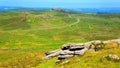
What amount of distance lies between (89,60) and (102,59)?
250 centimetres

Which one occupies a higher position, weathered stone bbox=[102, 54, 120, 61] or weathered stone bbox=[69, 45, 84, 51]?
weathered stone bbox=[102, 54, 120, 61]

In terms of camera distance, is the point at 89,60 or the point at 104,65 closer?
the point at 104,65

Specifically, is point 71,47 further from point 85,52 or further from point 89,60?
point 89,60

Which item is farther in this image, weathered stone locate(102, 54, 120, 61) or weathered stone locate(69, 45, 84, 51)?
weathered stone locate(69, 45, 84, 51)

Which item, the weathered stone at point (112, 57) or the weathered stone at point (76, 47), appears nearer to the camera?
the weathered stone at point (112, 57)

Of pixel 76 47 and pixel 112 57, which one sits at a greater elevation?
pixel 112 57

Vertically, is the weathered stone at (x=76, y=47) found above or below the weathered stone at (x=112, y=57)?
below

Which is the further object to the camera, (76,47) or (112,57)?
(76,47)

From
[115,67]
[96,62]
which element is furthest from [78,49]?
[115,67]

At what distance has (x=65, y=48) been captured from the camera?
63000 millimetres

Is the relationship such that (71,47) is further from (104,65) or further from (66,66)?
(104,65)

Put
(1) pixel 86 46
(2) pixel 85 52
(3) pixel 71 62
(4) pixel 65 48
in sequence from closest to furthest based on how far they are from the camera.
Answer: (3) pixel 71 62
(2) pixel 85 52
(1) pixel 86 46
(4) pixel 65 48

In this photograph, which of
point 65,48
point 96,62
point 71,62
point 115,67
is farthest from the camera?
point 65,48

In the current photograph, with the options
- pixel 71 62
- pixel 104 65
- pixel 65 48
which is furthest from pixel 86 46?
pixel 104 65
